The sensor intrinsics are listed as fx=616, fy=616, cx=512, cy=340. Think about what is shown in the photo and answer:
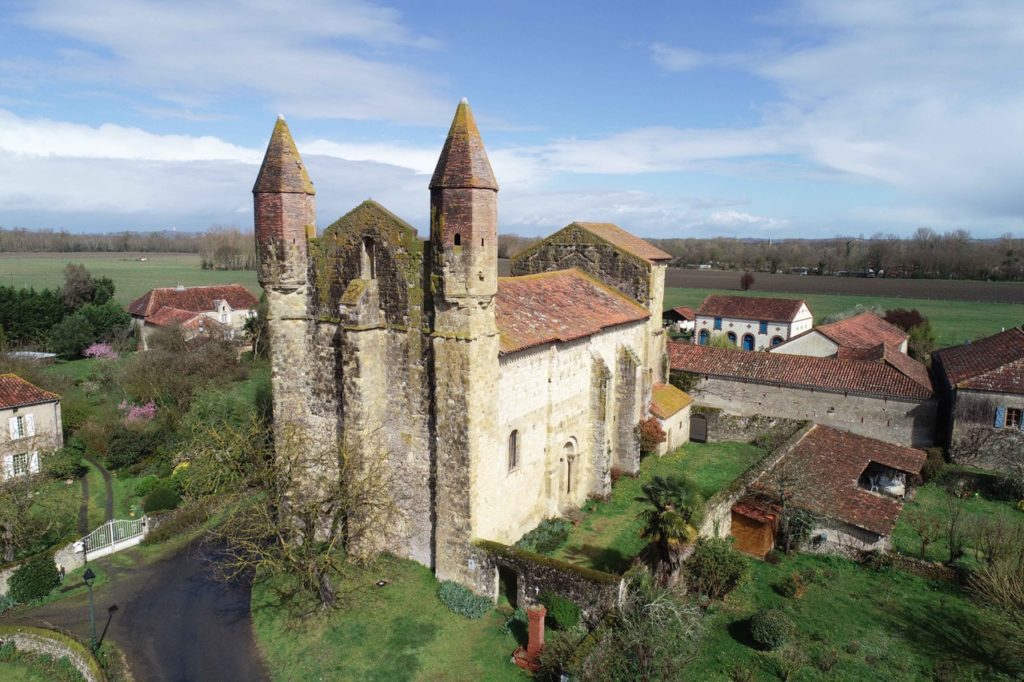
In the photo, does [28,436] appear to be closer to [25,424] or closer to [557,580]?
[25,424]

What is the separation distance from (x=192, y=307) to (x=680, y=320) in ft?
176

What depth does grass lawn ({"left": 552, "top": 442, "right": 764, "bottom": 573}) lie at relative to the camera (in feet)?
70.3

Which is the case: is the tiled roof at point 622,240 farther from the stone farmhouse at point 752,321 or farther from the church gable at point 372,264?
the stone farmhouse at point 752,321

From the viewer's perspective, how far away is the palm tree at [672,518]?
1755cm

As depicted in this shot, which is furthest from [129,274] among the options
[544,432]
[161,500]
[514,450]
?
[514,450]

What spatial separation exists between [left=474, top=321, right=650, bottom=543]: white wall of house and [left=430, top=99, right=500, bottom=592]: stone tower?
678 millimetres

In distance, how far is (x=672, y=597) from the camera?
17250 millimetres

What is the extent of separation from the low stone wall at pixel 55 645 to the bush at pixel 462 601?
29.9ft

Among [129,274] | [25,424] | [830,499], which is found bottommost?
[830,499]

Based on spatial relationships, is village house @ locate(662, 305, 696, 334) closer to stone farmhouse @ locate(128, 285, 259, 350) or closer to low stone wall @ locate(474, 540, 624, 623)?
stone farmhouse @ locate(128, 285, 259, 350)

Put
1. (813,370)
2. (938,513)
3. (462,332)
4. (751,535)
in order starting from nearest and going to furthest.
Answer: (462,332), (751,535), (938,513), (813,370)

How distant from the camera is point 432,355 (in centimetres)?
1894

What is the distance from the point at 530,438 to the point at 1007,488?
21613 millimetres

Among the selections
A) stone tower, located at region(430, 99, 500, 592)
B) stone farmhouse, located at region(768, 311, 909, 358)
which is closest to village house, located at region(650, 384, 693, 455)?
stone farmhouse, located at region(768, 311, 909, 358)
